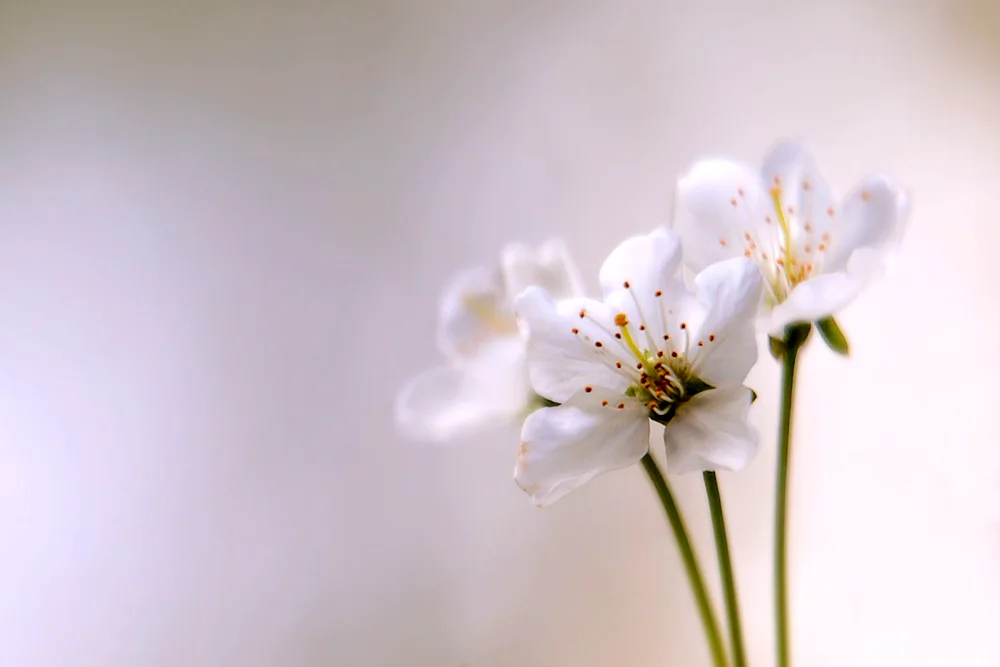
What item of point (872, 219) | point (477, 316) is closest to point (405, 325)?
point (477, 316)

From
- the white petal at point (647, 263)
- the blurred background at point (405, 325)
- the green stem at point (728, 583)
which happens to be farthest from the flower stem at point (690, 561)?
the blurred background at point (405, 325)

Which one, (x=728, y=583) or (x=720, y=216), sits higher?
(x=720, y=216)

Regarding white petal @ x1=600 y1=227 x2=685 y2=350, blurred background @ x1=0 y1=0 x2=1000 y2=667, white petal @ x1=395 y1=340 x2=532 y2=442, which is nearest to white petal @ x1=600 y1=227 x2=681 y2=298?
white petal @ x1=600 y1=227 x2=685 y2=350

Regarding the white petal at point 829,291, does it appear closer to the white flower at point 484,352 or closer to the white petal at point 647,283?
the white petal at point 647,283

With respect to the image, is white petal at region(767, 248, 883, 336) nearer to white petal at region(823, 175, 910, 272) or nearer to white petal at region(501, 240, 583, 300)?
white petal at region(823, 175, 910, 272)

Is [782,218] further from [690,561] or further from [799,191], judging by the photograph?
[690,561]

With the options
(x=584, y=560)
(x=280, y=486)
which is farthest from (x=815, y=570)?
(x=280, y=486)

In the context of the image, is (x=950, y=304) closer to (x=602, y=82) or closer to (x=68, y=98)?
(x=602, y=82)
